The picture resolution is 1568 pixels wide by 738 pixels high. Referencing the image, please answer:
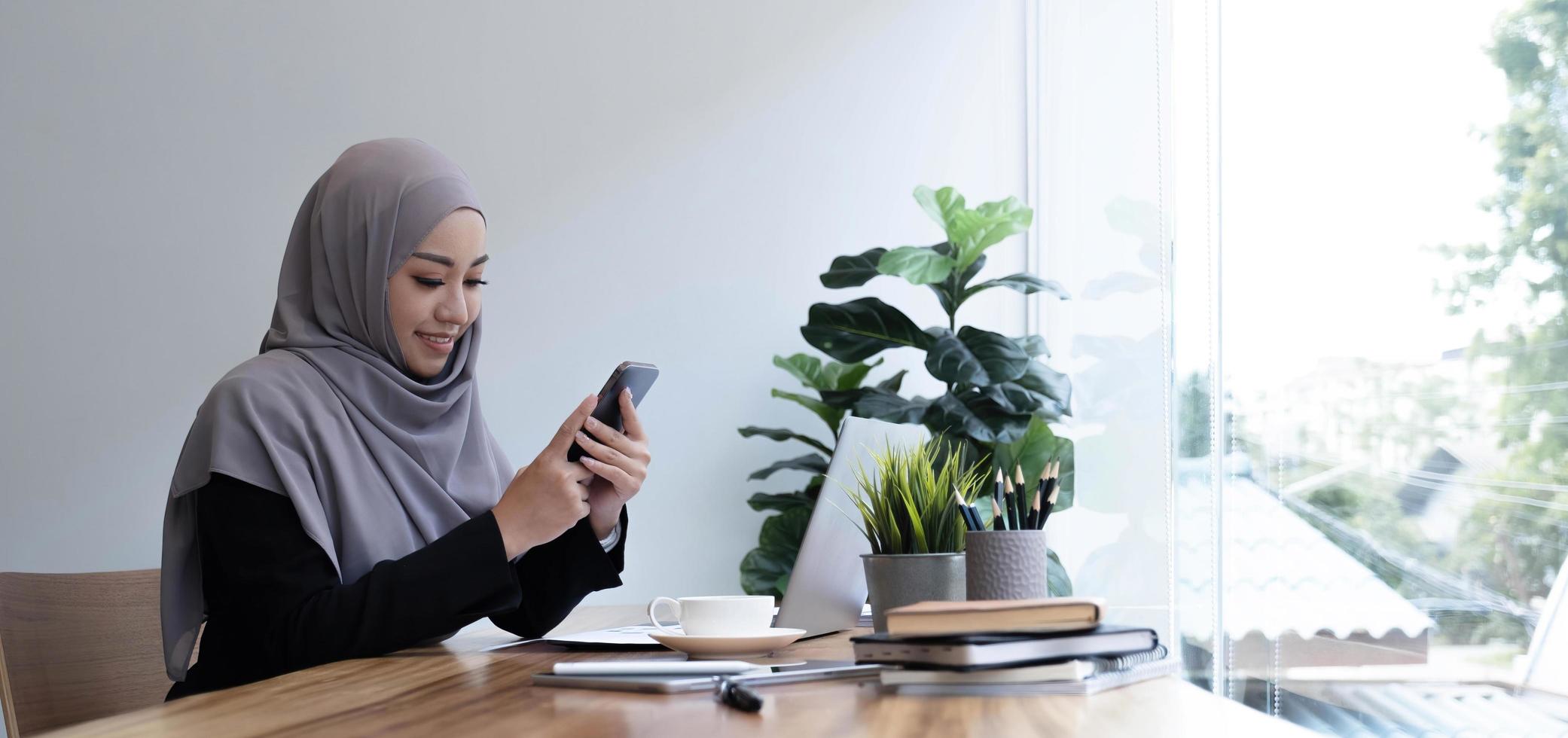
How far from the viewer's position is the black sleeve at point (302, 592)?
1.16m

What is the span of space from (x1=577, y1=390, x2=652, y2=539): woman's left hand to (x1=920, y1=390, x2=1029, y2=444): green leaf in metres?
0.89

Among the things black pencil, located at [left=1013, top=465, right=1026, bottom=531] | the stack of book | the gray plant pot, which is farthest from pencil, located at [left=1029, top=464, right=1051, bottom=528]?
the stack of book

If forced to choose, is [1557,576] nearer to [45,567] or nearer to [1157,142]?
[1157,142]

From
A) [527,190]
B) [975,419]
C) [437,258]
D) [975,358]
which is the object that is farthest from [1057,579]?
[527,190]

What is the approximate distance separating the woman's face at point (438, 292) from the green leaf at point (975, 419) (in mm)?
976

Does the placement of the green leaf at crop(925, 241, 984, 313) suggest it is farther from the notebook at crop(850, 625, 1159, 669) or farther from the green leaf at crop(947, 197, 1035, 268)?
the notebook at crop(850, 625, 1159, 669)

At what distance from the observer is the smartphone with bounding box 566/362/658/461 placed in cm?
124

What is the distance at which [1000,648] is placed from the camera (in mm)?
739

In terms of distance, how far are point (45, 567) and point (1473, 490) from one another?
293cm

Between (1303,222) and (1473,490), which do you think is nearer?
(1473,490)

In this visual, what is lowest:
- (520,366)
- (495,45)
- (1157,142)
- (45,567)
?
(45,567)

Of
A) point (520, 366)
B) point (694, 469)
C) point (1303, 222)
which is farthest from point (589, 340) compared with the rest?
point (1303, 222)

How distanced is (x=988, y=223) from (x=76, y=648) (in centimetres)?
170

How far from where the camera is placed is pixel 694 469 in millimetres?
2805
